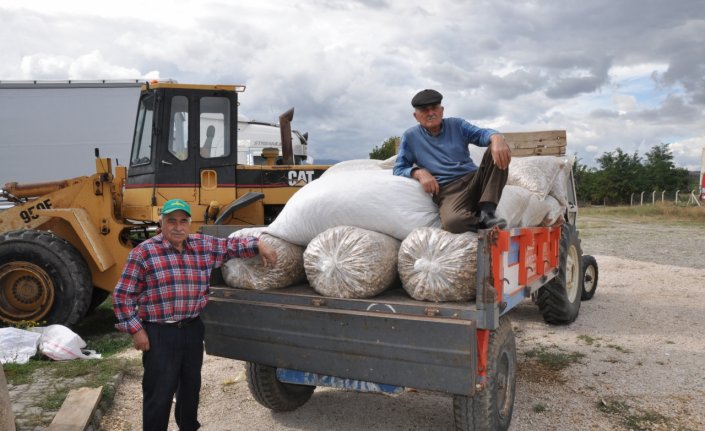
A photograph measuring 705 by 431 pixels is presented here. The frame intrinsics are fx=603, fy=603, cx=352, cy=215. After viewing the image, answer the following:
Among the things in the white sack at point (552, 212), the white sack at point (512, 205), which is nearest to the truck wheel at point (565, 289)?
the white sack at point (552, 212)

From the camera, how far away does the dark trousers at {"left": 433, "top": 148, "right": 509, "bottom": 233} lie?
10.9 ft

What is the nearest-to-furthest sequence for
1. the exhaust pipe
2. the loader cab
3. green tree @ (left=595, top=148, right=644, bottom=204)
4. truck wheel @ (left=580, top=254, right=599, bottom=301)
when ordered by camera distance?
the loader cab < the exhaust pipe < truck wheel @ (left=580, top=254, right=599, bottom=301) < green tree @ (left=595, top=148, right=644, bottom=204)

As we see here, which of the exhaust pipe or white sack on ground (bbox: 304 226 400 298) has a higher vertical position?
the exhaust pipe

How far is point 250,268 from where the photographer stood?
3523mm

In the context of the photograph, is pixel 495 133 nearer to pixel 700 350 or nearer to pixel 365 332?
pixel 365 332

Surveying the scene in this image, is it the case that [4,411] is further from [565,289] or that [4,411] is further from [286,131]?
[565,289]

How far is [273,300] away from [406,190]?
1.00 meters

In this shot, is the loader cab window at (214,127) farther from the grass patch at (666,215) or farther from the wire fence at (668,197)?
the wire fence at (668,197)

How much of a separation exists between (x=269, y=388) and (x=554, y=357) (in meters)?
2.72

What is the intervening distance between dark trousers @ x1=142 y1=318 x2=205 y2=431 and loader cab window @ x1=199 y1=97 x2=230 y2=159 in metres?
3.37

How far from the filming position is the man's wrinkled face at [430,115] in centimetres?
392

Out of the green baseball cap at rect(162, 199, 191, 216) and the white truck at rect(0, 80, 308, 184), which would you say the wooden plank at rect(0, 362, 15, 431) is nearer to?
the green baseball cap at rect(162, 199, 191, 216)

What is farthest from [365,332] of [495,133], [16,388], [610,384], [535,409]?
[16,388]

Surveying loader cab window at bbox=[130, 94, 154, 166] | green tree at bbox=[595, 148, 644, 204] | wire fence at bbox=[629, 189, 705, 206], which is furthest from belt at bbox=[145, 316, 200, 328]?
green tree at bbox=[595, 148, 644, 204]
